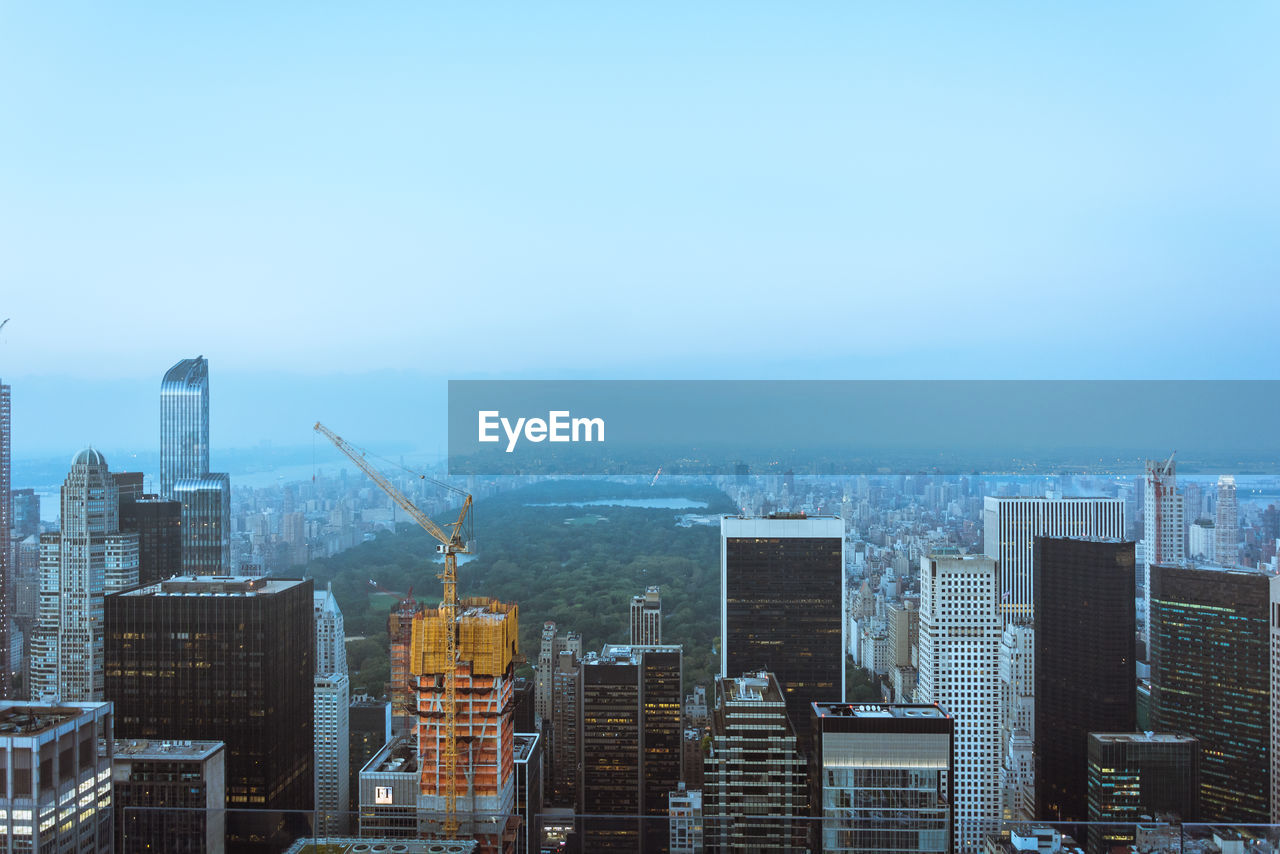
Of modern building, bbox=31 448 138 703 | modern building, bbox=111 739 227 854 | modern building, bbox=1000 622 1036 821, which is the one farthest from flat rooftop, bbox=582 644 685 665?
modern building, bbox=31 448 138 703

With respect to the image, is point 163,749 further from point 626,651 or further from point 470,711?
point 626,651

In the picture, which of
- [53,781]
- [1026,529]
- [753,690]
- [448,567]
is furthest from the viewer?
[1026,529]

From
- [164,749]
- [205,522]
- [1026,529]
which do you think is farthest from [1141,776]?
[205,522]

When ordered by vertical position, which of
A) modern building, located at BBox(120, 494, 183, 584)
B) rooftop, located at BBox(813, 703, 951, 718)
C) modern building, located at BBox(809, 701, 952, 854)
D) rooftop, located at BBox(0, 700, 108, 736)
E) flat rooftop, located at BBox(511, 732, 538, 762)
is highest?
modern building, located at BBox(120, 494, 183, 584)

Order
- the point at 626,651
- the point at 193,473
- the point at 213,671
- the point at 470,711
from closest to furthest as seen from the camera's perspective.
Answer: the point at 470,711
the point at 213,671
the point at 193,473
the point at 626,651

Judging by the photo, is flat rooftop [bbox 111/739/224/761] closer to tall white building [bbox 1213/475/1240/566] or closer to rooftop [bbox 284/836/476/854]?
rooftop [bbox 284/836/476/854]

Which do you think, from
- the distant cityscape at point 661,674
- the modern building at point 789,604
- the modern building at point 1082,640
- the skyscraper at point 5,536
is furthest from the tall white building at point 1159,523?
the skyscraper at point 5,536

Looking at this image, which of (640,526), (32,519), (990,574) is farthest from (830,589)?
(32,519)
